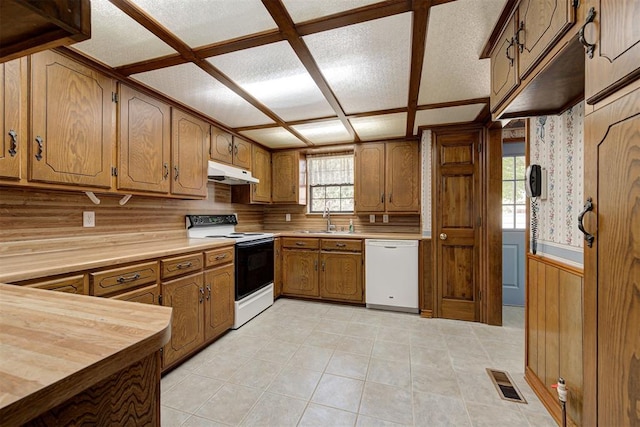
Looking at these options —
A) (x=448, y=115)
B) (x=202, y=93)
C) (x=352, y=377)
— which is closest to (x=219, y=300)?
(x=352, y=377)

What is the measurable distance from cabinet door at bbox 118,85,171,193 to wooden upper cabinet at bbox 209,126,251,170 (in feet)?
1.97

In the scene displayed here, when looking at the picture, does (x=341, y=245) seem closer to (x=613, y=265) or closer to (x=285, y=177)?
(x=285, y=177)

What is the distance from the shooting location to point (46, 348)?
1.67 ft

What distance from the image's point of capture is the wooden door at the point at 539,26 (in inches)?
37.6

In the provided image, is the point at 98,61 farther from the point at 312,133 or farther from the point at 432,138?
the point at 432,138

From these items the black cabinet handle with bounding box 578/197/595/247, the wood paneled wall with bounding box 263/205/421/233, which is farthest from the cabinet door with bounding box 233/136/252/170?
the black cabinet handle with bounding box 578/197/595/247

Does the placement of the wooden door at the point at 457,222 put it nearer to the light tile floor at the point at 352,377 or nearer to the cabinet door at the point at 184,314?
the light tile floor at the point at 352,377

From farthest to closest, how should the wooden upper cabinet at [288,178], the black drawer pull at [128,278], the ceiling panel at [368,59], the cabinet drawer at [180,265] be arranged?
the wooden upper cabinet at [288,178]
the cabinet drawer at [180,265]
the black drawer pull at [128,278]
the ceiling panel at [368,59]

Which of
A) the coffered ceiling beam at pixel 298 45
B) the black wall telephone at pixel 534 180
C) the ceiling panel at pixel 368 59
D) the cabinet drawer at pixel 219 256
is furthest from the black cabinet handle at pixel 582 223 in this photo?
the cabinet drawer at pixel 219 256

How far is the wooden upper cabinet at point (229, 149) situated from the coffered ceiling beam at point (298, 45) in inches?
53.1

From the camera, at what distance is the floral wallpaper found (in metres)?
1.41

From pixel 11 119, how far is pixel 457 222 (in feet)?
11.7

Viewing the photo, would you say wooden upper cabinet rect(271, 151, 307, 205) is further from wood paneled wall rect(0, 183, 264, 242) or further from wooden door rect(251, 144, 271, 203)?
wood paneled wall rect(0, 183, 264, 242)

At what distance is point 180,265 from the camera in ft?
6.86
